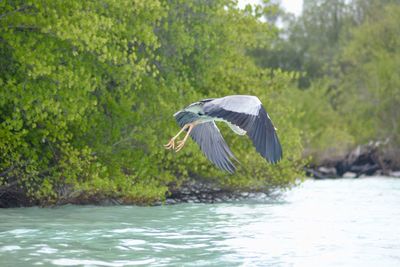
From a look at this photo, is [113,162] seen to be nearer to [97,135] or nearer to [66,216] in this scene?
[97,135]

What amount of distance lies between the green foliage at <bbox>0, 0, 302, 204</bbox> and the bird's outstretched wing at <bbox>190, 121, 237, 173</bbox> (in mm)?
2410

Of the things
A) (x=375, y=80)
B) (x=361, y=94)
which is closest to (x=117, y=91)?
(x=375, y=80)

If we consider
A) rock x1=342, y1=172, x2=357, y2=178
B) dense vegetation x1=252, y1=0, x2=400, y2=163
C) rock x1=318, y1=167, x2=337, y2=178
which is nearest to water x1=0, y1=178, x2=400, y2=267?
rock x1=342, y1=172, x2=357, y2=178

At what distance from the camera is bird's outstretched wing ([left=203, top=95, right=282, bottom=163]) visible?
837cm

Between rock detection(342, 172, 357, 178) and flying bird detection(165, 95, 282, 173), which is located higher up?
flying bird detection(165, 95, 282, 173)

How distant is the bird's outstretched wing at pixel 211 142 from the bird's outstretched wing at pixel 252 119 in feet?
6.16

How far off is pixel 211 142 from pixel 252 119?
2570 mm

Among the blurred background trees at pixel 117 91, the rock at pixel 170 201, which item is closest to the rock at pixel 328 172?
the blurred background trees at pixel 117 91

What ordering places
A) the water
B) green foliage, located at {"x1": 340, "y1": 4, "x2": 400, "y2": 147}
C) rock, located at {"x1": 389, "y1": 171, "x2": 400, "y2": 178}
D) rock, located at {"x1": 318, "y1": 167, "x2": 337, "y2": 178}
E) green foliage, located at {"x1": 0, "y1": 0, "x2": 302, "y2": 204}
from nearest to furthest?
the water
green foliage, located at {"x1": 0, "y1": 0, "x2": 302, "y2": 204}
rock, located at {"x1": 389, "y1": 171, "x2": 400, "y2": 178}
rock, located at {"x1": 318, "y1": 167, "x2": 337, "y2": 178}
green foliage, located at {"x1": 340, "y1": 4, "x2": 400, "y2": 147}

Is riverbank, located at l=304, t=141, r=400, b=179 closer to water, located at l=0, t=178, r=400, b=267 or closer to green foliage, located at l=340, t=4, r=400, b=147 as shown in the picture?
green foliage, located at l=340, t=4, r=400, b=147

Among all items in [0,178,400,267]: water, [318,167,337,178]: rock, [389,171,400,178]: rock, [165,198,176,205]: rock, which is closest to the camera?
[0,178,400,267]: water

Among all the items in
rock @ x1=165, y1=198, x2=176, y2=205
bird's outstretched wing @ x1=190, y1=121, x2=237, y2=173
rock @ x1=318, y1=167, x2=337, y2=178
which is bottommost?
rock @ x1=318, y1=167, x2=337, y2=178

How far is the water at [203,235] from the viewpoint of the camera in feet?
27.4

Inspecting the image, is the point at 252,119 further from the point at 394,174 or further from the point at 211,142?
the point at 394,174
